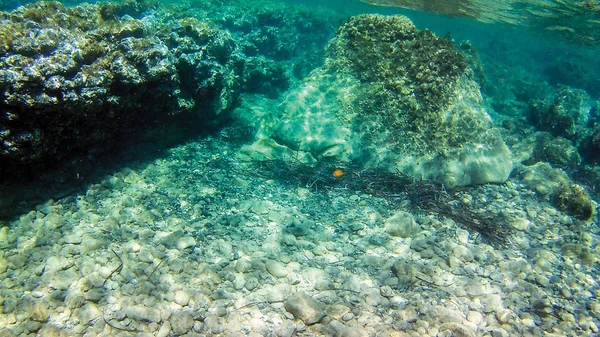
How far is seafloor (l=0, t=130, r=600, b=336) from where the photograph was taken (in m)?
3.21

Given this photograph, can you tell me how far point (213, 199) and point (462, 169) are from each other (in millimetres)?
5259

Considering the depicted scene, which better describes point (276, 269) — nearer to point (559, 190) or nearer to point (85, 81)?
point (85, 81)

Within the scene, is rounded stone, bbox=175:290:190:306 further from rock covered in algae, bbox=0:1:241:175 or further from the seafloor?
rock covered in algae, bbox=0:1:241:175

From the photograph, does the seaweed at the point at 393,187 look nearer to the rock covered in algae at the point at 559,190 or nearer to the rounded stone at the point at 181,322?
the rock covered in algae at the point at 559,190

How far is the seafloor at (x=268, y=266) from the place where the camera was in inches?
126

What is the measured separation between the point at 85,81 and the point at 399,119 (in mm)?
5890

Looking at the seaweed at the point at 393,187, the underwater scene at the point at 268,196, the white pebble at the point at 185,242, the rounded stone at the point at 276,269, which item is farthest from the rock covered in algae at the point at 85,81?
the rounded stone at the point at 276,269

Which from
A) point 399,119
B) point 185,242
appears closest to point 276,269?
point 185,242

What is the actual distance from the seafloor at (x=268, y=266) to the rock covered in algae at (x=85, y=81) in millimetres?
803

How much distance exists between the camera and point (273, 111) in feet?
28.2

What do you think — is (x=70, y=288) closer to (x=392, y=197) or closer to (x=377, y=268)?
(x=377, y=268)

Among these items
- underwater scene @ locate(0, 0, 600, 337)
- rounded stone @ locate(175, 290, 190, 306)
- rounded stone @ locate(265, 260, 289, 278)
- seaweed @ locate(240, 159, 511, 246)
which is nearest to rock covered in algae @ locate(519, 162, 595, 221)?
underwater scene @ locate(0, 0, 600, 337)

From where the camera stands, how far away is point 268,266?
388 centimetres

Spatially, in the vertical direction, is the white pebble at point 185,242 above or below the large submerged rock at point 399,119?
below
